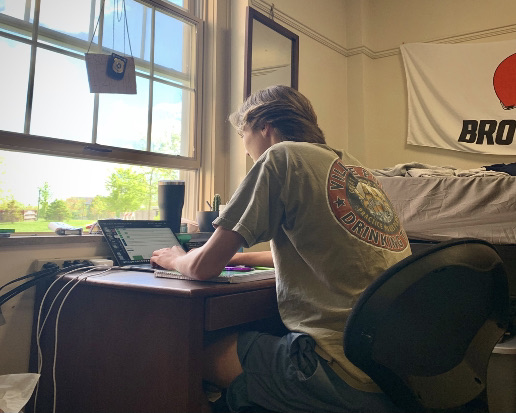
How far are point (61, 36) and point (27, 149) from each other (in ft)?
1.57

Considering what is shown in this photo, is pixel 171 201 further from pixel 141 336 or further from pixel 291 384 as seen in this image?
pixel 291 384

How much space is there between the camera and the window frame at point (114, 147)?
60.6 inches

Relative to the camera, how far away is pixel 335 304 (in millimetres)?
980

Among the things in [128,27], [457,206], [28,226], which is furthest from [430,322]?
[128,27]

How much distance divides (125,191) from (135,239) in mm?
393

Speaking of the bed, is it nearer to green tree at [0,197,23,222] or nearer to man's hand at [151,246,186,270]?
man's hand at [151,246,186,270]

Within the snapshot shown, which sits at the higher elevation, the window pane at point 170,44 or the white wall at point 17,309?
the window pane at point 170,44

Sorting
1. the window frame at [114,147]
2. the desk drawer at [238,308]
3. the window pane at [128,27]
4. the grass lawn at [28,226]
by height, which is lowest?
the desk drawer at [238,308]

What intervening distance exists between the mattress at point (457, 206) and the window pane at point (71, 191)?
111 centimetres

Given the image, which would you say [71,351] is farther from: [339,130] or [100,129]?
Answer: [339,130]

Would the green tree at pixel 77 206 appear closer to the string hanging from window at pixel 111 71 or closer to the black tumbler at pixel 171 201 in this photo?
the black tumbler at pixel 171 201

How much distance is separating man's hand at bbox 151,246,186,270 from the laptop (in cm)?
6

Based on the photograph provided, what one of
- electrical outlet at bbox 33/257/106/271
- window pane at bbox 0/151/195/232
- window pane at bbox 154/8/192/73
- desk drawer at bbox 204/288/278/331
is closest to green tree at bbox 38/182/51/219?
window pane at bbox 0/151/195/232

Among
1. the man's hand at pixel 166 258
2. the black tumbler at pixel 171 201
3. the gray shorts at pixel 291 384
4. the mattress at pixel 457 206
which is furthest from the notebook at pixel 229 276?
the mattress at pixel 457 206
